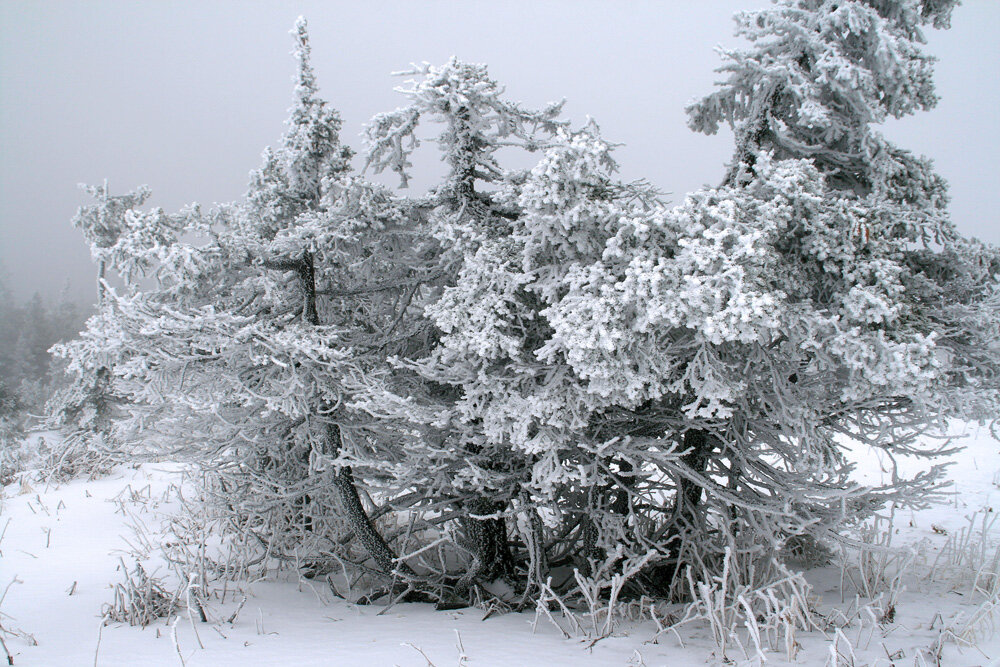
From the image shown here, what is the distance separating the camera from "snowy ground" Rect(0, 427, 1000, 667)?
13.8 ft

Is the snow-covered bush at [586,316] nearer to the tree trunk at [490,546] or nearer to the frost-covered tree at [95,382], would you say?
the tree trunk at [490,546]

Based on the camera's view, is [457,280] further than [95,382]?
No

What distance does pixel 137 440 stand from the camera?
6613 millimetres

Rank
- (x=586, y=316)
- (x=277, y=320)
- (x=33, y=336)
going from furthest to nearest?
(x=33, y=336) → (x=277, y=320) → (x=586, y=316)

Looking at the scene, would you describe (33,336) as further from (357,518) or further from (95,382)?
(357,518)

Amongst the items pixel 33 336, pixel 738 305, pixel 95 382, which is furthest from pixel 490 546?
pixel 33 336

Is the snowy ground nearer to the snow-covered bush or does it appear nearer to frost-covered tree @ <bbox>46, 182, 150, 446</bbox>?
the snow-covered bush

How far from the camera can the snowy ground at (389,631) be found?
13.8 feet

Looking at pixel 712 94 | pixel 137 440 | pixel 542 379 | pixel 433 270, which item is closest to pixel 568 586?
pixel 542 379

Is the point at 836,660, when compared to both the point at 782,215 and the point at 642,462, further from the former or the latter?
the point at 782,215

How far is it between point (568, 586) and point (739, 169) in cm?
509

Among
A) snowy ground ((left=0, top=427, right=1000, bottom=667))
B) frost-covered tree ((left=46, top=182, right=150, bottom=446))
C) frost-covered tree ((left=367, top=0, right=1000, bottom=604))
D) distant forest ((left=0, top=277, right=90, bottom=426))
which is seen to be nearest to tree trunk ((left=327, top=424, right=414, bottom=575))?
snowy ground ((left=0, top=427, right=1000, bottom=667))

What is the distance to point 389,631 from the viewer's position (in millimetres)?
5168

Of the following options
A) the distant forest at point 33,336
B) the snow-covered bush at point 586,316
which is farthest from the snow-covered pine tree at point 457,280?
the distant forest at point 33,336
